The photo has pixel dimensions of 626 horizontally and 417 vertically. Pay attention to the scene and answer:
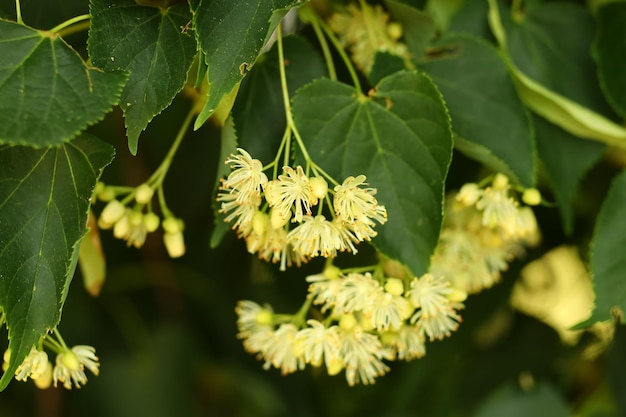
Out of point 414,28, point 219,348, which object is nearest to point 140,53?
point 414,28

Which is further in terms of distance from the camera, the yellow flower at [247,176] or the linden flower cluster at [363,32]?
the linden flower cluster at [363,32]

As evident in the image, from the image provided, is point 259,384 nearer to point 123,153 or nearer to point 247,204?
point 123,153

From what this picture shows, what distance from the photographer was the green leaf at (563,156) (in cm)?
68

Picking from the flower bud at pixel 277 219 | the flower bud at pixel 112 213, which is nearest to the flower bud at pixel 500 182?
the flower bud at pixel 277 219

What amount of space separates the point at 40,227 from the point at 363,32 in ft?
1.09

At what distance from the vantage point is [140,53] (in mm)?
488

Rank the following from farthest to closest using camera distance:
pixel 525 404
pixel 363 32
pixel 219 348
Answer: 1. pixel 219 348
2. pixel 525 404
3. pixel 363 32

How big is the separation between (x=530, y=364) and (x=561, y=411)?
79 mm

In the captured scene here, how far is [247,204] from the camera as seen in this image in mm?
516

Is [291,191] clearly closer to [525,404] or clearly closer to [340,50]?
[340,50]

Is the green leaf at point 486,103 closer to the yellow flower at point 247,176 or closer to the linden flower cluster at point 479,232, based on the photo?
the linden flower cluster at point 479,232

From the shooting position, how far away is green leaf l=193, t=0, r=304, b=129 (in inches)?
18.0

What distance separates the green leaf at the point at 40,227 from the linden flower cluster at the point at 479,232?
306 mm

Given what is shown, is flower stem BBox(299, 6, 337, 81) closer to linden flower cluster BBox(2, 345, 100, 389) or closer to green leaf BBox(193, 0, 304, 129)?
green leaf BBox(193, 0, 304, 129)
